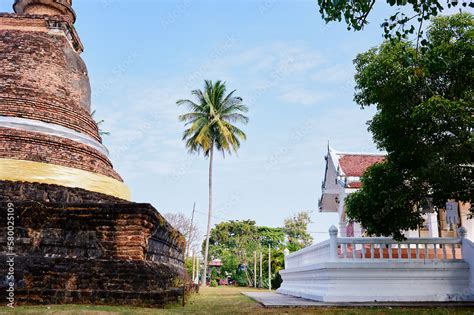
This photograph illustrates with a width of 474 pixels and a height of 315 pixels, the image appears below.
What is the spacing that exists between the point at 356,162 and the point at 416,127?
929cm

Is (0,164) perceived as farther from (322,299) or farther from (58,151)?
(322,299)

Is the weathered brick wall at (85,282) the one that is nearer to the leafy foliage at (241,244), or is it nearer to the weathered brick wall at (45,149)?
the weathered brick wall at (45,149)

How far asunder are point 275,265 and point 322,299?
25251mm

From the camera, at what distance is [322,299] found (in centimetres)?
984

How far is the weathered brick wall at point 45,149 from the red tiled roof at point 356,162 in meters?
9.59

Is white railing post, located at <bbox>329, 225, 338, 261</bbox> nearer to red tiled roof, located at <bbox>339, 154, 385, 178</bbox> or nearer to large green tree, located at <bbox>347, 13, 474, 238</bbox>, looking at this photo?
large green tree, located at <bbox>347, 13, 474, 238</bbox>

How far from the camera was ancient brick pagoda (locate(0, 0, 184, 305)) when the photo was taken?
22.3 feet

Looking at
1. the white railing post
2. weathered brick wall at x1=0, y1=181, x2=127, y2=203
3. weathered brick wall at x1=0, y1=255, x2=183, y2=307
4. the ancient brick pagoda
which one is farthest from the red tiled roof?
weathered brick wall at x1=0, y1=255, x2=183, y2=307

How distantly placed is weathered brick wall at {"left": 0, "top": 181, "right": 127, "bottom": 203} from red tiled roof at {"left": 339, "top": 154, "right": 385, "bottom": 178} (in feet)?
33.9

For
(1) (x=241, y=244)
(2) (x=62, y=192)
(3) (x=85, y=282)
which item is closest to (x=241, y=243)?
(1) (x=241, y=244)

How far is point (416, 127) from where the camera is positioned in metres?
8.37

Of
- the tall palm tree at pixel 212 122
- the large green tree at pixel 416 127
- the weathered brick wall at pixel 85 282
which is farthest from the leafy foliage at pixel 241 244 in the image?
the weathered brick wall at pixel 85 282

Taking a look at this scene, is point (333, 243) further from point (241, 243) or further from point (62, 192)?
point (241, 243)

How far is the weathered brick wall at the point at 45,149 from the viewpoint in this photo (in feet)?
30.9
